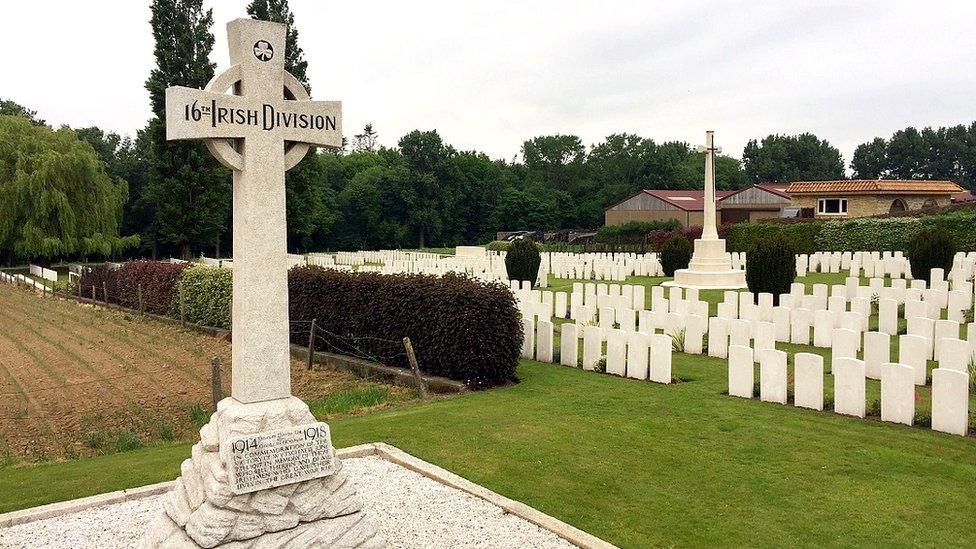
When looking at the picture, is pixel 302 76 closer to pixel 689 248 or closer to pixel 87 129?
pixel 87 129

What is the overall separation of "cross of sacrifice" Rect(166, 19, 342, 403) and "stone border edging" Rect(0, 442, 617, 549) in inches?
72.5

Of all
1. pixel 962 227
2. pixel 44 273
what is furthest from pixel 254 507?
pixel 44 273

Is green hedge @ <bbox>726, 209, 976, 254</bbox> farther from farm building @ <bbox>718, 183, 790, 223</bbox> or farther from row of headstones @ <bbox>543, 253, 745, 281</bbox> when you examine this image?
farm building @ <bbox>718, 183, 790, 223</bbox>

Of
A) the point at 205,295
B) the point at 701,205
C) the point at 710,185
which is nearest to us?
the point at 205,295

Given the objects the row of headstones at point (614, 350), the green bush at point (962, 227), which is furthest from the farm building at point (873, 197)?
the row of headstones at point (614, 350)

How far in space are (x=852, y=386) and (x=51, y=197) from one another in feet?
124

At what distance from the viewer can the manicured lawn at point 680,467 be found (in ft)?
17.3

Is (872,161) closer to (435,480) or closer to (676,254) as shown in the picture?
(676,254)

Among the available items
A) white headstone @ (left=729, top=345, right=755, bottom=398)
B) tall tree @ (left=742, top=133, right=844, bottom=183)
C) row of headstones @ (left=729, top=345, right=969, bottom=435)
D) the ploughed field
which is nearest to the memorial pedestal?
white headstone @ (left=729, top=345, right=755, bottom=398)

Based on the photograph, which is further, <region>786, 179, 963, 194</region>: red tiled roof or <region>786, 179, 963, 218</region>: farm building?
<region>786, 179, 963, 218</region>: farm building

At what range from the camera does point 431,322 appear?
1085 centimetres

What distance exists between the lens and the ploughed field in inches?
350

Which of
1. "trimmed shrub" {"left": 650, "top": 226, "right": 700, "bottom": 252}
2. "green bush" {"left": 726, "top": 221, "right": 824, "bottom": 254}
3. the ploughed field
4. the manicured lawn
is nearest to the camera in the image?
the manicured lawn

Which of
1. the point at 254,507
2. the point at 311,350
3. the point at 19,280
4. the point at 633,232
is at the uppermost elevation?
the point at 633,232
